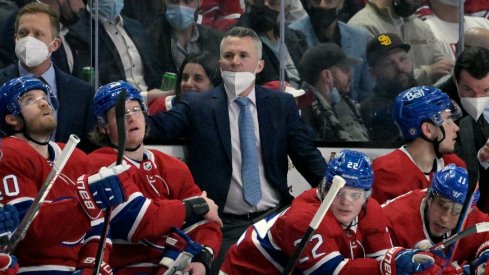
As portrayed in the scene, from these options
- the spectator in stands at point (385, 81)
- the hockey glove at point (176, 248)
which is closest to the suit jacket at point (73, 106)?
the hockey glove at point (176, 248)

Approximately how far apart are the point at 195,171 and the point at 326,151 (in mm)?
680

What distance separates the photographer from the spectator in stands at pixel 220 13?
17.8ft

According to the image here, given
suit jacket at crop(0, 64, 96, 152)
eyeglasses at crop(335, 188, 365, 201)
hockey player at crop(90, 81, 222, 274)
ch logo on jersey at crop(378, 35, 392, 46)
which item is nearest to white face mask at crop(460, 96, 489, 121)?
ch logo on jersey at crop(378, 35, 392, 46)

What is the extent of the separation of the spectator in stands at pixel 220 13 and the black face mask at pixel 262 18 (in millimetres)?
58

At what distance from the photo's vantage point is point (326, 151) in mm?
5523

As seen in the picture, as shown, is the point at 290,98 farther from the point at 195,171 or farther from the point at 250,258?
the point at 250,258

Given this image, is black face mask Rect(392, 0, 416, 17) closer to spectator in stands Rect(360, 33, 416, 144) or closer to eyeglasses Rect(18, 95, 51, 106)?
spectator in stands Rect(360, 33, 416, 144)

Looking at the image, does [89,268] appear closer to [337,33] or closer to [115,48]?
[115,48]

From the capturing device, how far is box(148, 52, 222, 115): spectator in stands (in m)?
5.34

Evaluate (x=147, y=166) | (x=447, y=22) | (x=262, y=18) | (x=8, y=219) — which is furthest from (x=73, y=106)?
(x=447, y=22)

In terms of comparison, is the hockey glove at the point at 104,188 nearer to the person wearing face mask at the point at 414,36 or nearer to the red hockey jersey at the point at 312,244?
the red hockey jersey at the point at 312,244

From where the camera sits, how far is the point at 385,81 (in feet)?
18.4

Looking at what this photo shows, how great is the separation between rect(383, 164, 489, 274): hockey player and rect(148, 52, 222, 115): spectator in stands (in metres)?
1.06

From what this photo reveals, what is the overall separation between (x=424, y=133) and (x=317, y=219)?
1.24 meters
